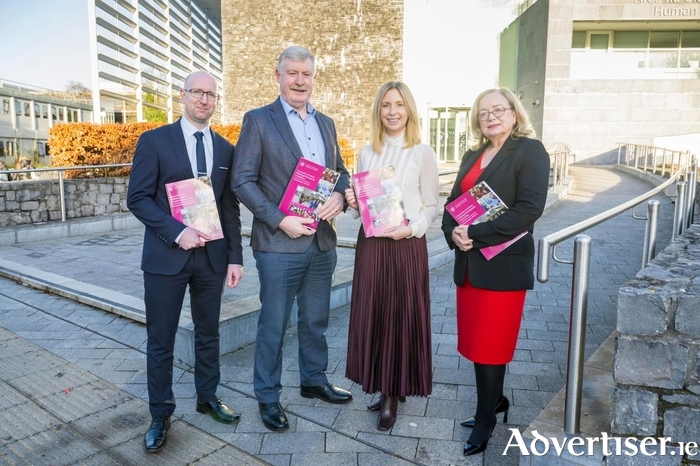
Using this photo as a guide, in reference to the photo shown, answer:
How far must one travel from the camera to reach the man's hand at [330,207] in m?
3.01

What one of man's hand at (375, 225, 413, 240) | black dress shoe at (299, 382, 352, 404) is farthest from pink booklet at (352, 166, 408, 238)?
black dress shoe at (299, 382, 352, 404)

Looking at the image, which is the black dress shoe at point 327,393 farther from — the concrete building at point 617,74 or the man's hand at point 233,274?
the concrete building at point 617,74

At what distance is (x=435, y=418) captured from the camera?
3.12 m

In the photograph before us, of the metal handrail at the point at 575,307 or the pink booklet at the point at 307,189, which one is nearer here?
the metal handrail at the point at 575,307

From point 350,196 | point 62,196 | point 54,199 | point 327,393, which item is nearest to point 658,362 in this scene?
point 350,196

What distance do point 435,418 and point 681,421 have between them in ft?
4.46

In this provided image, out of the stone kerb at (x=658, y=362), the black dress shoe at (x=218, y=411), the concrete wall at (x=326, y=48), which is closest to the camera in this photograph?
the stone kerb at (x=658, y=362)

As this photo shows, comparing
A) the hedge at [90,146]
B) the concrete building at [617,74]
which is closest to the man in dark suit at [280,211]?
the hedge at [90,146]

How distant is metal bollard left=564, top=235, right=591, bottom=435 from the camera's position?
2.28 metres

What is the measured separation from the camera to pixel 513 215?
8.64ft

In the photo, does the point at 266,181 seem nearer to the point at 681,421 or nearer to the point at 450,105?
the point at 681,421

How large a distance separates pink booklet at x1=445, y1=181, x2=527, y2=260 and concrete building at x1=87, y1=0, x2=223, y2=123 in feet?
156

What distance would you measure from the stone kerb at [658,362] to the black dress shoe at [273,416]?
1.67 meters

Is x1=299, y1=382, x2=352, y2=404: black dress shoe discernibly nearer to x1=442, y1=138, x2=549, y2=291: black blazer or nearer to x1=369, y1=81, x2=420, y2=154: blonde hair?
x1=442, y1=138, x2=549, y2=291: black blazer
